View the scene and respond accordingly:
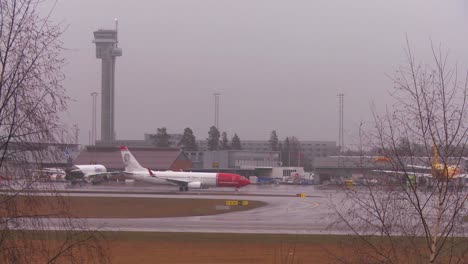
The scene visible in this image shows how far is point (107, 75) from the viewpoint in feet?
467

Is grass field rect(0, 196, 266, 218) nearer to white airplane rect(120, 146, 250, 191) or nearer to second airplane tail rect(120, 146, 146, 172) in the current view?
white airplane rect(120, 146, 250, 191)

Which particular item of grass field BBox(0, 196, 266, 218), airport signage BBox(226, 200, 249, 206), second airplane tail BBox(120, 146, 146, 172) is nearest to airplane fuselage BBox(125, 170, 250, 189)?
second airplane tail BBox(120, 146, 146, 172)

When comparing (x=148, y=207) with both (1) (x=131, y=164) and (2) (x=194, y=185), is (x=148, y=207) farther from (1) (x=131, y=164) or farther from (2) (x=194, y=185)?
(1) (x=131, y=164)

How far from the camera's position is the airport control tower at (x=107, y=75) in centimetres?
13812

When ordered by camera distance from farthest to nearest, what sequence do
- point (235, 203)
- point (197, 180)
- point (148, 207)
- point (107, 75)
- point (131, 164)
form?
point (107, 75), point (131, 164), point (197, 180), point (235, 203), point (148, 207)

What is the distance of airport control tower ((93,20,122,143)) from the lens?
138m

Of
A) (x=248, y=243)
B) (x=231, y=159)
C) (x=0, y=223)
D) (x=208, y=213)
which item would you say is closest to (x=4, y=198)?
(x=0, y=223)

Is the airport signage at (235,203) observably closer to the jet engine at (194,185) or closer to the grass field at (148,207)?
the grass field at (148,207)

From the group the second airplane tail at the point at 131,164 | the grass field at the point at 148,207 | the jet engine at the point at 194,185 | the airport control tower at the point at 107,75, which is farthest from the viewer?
the airport control tower at the point at 107,75

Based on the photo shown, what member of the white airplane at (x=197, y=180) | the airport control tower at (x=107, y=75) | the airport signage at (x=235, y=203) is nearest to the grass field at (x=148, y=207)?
the airport signage at (x=235, y=203)

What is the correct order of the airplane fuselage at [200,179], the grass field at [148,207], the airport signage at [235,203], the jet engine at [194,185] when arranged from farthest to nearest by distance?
the airplane fuselage at [200,179] → the jet engine at [194,185] → the airport signage at [235,203] → the grass field at [148,207]

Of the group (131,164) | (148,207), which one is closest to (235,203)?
(148,207)

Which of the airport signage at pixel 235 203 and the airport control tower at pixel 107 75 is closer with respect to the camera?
the airport signage at pixel 235 203

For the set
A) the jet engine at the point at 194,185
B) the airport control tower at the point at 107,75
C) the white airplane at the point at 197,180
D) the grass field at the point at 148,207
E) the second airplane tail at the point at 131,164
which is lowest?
the grass field at the point at 148,207
